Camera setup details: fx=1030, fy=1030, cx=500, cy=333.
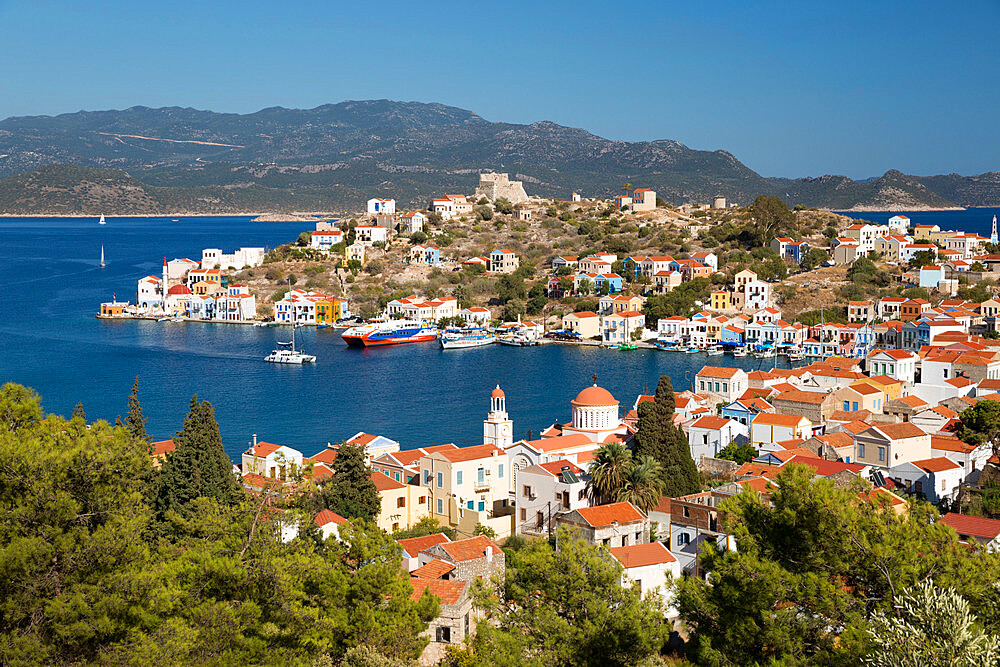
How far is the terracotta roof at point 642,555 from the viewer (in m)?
13.4

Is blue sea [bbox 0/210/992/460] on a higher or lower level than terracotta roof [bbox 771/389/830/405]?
lower

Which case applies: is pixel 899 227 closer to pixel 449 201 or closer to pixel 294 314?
pixel 449 201

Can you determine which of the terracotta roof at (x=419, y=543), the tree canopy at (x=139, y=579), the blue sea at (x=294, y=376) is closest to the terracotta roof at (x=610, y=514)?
the terracotta roof at (x=419, y=543)

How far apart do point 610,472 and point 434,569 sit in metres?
4.70

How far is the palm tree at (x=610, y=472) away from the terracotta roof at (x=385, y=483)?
3.83 metres

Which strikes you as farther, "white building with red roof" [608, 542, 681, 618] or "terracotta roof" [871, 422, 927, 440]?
"terracotta roof" [871, 422, 927, 440]

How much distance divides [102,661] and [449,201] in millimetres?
72569

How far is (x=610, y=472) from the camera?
17328 mm

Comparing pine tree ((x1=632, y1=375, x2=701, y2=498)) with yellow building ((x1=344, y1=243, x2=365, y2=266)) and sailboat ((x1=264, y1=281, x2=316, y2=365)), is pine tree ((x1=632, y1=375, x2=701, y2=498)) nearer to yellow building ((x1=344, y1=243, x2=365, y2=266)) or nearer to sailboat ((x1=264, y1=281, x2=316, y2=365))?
sailboat ((x1=264, y1=281, x2=316, y2=365))

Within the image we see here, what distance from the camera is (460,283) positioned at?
63.7m

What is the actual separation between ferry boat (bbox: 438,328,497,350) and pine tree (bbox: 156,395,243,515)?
1275 inches

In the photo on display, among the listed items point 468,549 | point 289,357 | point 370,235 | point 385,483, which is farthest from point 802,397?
point 370,235

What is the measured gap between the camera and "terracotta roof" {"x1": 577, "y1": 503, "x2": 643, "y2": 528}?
49.3ft

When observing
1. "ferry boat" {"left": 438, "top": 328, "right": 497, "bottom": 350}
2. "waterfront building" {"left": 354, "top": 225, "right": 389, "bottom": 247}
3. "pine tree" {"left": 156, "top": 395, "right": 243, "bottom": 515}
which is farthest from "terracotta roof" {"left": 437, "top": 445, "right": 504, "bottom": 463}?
"waterfront building" {"left": 354, "top": 225, "right": 389, "bottom": 247}
